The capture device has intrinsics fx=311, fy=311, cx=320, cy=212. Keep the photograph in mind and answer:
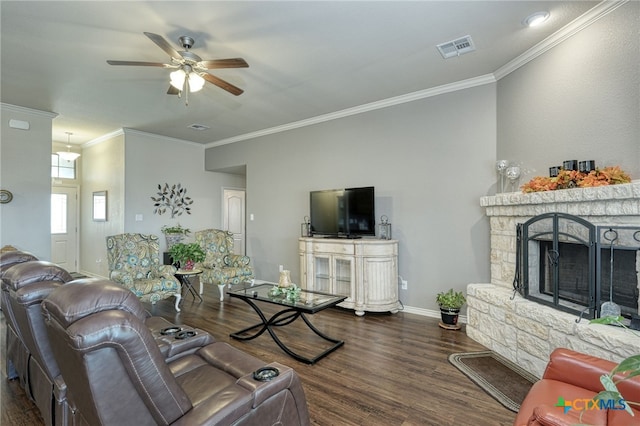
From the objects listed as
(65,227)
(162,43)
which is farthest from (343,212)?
(65,227)

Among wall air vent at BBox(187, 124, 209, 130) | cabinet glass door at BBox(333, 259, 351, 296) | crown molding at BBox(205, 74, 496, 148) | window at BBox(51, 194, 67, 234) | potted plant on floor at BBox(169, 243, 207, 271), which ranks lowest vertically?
cabinet glass door at BBox(333, 259, 351, 296)

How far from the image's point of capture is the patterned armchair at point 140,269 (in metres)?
3.99

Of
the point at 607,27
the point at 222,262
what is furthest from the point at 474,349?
the point at 222,262

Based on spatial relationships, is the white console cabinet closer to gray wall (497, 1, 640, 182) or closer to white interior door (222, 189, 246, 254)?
gray wall (497, 1, 640, 182)

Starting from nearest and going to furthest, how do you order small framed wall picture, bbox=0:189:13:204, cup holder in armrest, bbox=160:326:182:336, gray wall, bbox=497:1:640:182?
cup holder in armrest, bbox=160:326:182:336 < gray wall, bbox=497:1:640:182 < small framed wall picture, bbox=0:189:13:204

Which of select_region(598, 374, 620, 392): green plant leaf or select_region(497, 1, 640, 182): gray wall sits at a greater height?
select_region(497, 1, 640, 182): gray wall

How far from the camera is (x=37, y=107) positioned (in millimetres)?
4699

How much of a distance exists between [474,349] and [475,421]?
1.17 metres

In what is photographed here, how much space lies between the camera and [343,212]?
180 inches

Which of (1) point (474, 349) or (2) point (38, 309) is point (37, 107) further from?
(1) point (474, 349)

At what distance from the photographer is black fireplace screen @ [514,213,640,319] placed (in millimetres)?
2229

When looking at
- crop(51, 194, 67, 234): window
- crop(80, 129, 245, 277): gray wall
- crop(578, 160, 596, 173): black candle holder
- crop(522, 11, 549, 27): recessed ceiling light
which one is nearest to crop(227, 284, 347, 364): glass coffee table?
crop(578, 160, 596, 173): black candle holder

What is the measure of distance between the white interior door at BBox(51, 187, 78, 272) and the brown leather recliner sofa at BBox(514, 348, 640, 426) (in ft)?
28.4

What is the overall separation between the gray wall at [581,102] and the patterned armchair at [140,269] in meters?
4.55
